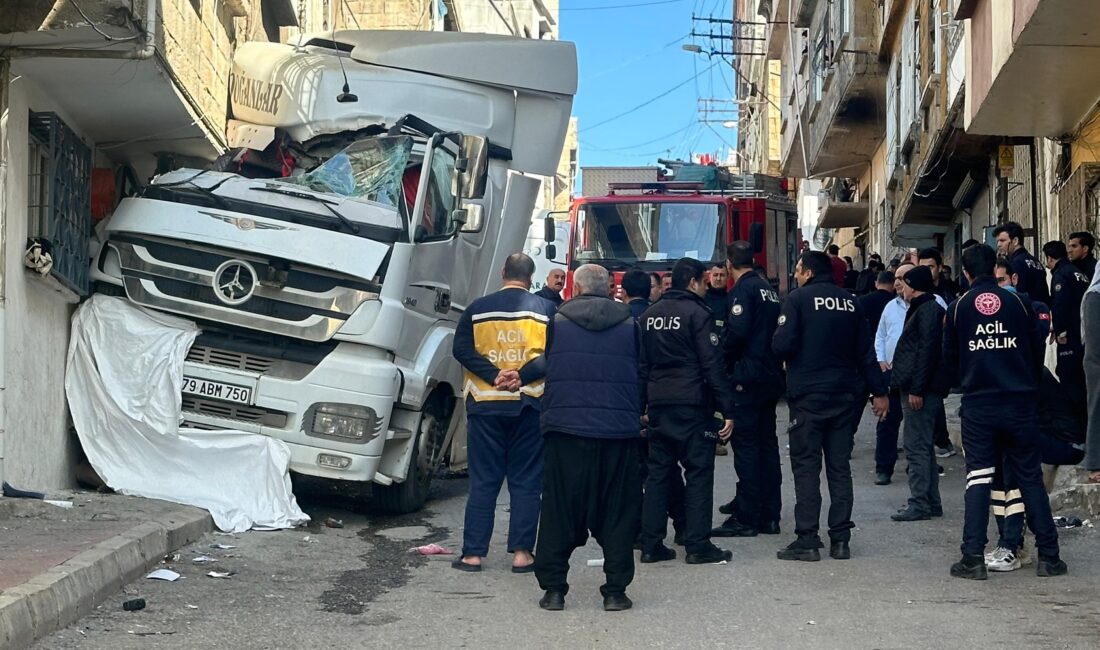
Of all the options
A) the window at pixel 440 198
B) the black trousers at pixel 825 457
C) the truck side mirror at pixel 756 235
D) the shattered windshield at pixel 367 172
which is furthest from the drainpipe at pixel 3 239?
the truck side mirror at pixel 756 235

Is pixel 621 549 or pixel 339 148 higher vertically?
pixel 339 148

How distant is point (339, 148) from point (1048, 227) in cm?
731

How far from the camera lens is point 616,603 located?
6785mm

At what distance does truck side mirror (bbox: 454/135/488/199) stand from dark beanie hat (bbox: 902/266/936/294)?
11.0ft

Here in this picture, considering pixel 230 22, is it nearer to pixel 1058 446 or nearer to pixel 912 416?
pixel 912 416

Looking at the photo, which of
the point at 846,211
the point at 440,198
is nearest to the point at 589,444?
the point at 440,198

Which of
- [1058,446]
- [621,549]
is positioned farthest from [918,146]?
[621,549]

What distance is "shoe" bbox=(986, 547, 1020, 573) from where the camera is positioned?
7.57m

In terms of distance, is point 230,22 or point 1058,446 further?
point 230,22

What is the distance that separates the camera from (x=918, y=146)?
21.0 m

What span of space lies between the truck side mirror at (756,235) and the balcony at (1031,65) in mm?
4031

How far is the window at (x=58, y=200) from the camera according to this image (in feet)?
32.2

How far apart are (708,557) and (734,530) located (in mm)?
1074

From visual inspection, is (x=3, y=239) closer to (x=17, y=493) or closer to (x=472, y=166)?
(x=17, y=493)
